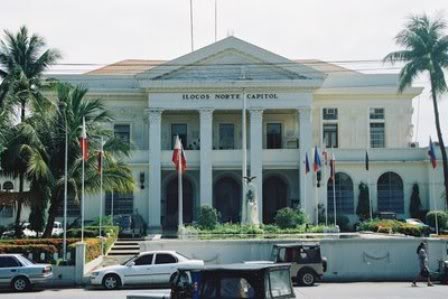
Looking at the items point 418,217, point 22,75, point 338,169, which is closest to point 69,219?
point 22,75

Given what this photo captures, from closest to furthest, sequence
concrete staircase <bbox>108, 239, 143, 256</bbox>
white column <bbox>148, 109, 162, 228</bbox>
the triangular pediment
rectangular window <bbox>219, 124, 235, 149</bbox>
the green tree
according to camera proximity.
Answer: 1. concrete staircase <bbox>108, 239, 143, 256</bbox>
2. white column <bbox>148, 109, 162, 228</bbox>
3. the triangular pediment
4. the green tree
5. rectangular window <bbox>219, 124, 235, 149</bbox>

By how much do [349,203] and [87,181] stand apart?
19.6 m

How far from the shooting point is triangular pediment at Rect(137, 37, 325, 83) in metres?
45.1

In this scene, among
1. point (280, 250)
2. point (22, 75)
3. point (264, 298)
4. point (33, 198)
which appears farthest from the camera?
point (22, 75)

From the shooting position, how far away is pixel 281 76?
45.2 meters

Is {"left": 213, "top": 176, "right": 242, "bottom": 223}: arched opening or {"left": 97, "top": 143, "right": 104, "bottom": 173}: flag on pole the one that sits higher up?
{"left": 97, "top": 143, "right": 104, "bottom": 173}: flag on pole

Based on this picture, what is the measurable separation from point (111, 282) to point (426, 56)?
25.1 meters

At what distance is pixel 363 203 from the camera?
152ft

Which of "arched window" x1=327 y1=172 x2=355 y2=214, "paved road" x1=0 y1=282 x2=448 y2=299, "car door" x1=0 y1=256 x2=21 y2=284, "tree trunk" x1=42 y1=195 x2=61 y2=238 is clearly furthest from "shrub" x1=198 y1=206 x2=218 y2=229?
"car door" x1=0 y1=256 x2=21 y2=284

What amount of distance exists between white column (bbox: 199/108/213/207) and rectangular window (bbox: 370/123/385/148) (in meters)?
11.8

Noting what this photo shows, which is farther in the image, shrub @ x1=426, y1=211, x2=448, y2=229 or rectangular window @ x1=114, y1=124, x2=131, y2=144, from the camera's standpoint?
rectangular window @ x1=114, y1=124, x2=131, y2=144

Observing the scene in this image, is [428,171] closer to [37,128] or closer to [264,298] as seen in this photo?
[37,128]

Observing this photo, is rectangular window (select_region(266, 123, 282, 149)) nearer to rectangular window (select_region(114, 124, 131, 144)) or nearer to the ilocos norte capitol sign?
the ilocos norte capitol sign

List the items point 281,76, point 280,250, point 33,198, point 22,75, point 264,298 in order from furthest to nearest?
point 281,76 → point 22,75 → point 33,198 → point 280,250 → point 264,298
